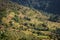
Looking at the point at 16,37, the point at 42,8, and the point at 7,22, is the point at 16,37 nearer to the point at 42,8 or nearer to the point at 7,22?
the point at 7,22

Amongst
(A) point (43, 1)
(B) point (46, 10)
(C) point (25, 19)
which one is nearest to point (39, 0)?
(A) point (43, 1)

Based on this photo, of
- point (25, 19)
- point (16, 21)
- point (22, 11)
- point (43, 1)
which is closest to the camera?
point (16, 21)

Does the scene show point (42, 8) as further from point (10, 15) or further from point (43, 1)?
point (10, 15)

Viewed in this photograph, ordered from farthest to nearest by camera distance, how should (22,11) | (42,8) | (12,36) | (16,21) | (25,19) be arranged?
(42,8)
(22,11)
(25,19)
(16,21)
(12,36)

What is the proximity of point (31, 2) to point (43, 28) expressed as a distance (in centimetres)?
4282

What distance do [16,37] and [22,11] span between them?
36471 mm

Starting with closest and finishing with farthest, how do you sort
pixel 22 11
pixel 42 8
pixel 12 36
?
pixel 12 36
pixel 22 11
pixel 42 8

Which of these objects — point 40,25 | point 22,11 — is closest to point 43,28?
point 40,25

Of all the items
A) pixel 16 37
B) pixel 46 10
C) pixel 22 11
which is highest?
pixel 16 37

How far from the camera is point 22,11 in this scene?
6856 cm

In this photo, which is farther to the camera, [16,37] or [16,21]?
[16,21]

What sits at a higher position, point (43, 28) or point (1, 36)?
point (1, 36)

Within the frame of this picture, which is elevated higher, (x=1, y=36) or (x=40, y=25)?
(x=1, y=36)

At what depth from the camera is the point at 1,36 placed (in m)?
32.1
